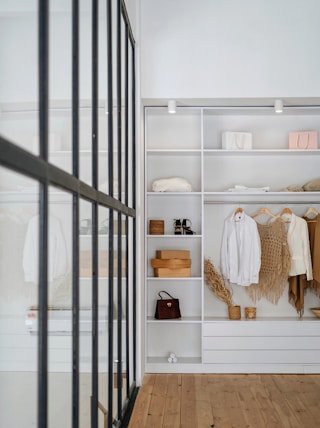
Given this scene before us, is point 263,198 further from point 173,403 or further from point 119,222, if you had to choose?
point 119,222

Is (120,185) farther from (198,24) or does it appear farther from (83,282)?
(198,24)

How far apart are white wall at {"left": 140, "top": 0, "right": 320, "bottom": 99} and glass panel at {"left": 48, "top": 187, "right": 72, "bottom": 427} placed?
3173 mm

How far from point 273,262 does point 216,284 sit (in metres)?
0.54

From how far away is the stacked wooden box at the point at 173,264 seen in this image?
5527 mm

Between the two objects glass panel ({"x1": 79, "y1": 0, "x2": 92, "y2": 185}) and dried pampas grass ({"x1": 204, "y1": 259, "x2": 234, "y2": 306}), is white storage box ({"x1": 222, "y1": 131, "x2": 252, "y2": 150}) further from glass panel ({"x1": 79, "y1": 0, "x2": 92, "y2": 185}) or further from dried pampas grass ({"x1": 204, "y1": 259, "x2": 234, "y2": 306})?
glass panel ({"x1": 79, "y1": 0, "x2": 92, "y2": 185})

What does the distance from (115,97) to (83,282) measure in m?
1.47

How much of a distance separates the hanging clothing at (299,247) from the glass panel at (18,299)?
4.14 metres

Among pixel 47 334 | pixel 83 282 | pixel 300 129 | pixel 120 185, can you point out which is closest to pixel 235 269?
pixel 300 129

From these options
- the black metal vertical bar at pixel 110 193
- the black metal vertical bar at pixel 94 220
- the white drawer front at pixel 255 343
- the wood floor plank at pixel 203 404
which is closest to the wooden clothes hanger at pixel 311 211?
the white drawer front at pixel 255 343

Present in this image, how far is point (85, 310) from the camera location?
2.56 metres

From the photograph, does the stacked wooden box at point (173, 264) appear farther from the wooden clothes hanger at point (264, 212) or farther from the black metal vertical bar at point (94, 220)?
the black metal vertical bar at point (94, 220)

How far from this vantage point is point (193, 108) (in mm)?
5527

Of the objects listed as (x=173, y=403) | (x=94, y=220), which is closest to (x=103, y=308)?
(x=94, y=220)

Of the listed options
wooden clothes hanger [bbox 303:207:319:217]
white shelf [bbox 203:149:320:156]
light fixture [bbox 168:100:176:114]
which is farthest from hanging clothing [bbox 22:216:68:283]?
wooden clothes hanger [bbox 303:207:319:217]
